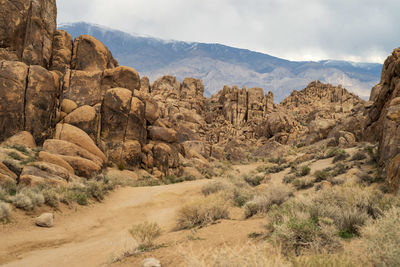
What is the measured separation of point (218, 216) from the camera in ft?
25.7

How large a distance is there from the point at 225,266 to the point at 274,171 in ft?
67.7

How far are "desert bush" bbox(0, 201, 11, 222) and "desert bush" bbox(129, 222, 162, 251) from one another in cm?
459

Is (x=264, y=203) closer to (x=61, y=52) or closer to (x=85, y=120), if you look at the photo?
(x=85, y=120)

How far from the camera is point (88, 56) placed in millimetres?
26234

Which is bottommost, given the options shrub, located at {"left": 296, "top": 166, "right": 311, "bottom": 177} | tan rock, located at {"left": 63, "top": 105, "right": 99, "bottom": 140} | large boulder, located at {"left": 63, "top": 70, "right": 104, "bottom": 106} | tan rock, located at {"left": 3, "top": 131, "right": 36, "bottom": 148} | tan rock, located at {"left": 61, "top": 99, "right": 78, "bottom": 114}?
shrub, located at {"left": 296, "top": 166, "right": 311, "bottom": 177}

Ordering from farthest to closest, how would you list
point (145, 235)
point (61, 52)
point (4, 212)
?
point (61, 52)
point (4, 212)
point (145, 235)

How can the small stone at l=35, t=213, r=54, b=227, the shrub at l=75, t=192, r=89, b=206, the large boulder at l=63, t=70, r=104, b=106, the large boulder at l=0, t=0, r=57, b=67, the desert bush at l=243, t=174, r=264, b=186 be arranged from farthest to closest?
the large boulder at l=63, t=70, r=104, b=106 → the large boulder at l=0, t=0, r=57, b=67 → the desert bush at l=243, t=174, r=264, b=186 → the shrub at l=75, t=192, r=89, b=206 → the small stone at l=35, t=213, r=54, b=227

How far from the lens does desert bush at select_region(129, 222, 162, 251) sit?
5.92 metres

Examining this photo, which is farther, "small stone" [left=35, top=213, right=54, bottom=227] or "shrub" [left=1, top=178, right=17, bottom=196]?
"shrub" [left=1, top=178, right=17, bottom=196]

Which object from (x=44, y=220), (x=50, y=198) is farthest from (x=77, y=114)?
(x=44, y=220)

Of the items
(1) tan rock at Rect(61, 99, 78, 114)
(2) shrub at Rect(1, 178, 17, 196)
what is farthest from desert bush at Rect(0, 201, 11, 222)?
(1) tan rock at Rect(61, 99, 78, 114)

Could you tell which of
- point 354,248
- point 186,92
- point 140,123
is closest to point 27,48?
point 140,123

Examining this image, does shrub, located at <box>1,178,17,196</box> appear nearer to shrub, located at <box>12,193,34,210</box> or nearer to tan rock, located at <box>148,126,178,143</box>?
Answer: shrub, located at <box>12,193,34,210</box>

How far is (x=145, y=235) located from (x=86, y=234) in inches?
146
